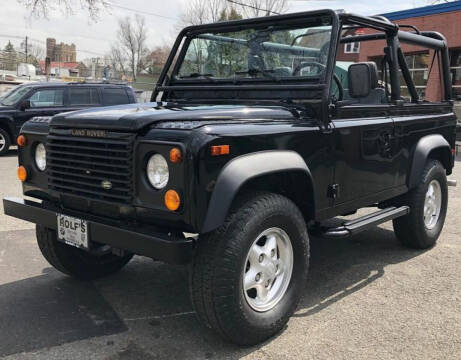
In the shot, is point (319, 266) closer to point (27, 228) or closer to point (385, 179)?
point (385, 179)

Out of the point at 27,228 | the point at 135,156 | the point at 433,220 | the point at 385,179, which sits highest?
the point at 135,156

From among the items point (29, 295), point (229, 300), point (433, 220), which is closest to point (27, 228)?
point (29, 295)

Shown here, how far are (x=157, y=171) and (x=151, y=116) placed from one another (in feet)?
1.16

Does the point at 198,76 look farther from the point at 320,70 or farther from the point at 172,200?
the point at 172,200

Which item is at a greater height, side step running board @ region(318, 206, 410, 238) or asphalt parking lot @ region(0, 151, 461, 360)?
side step running board @ region(318, 206, 410, 238)

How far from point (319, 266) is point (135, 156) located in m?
2.34

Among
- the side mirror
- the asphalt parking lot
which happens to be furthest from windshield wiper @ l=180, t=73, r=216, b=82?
the side mirror

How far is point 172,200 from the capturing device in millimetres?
2641

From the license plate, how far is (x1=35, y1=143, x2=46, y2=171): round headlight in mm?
505

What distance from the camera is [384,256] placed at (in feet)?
15.8

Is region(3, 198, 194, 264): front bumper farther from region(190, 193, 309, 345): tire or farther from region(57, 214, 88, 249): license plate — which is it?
region(190, 193, 309, 345): tire

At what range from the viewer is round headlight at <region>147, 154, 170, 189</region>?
2.72 meters

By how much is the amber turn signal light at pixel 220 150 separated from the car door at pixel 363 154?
117cm

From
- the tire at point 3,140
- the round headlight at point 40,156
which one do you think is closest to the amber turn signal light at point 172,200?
the round headlight at point 40,156
